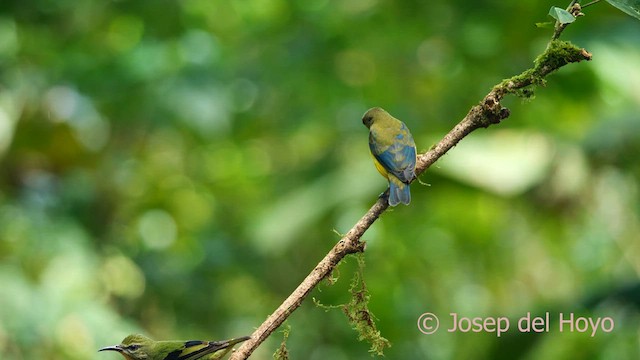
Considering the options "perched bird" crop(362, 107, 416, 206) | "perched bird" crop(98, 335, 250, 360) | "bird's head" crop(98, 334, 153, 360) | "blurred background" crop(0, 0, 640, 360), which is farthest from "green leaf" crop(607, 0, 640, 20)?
"blurred background" crop(0, 0, 640, 360)

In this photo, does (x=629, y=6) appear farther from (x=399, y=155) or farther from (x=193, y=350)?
(x=193, y=350)

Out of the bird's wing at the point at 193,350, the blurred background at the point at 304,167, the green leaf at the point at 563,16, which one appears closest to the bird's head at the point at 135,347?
the bird's wing at the point at 193,350

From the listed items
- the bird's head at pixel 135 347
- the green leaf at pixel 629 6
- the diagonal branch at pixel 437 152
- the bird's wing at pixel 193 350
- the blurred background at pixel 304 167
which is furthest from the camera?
the blurred background at pixel 304 167

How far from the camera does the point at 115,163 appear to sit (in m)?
7.82

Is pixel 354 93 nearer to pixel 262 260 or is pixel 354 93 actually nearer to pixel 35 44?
pixel 262 260

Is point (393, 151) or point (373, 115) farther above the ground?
point (373, 115)

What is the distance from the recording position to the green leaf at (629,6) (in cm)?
190

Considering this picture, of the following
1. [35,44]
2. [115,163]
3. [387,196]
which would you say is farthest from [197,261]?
[387,196]

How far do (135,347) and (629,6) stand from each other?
1.54m

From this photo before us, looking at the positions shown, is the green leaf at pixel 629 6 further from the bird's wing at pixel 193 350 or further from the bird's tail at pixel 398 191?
the bird's wing at pixel 193 350

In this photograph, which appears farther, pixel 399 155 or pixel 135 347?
pixel 135 347

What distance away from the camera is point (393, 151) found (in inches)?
96.8

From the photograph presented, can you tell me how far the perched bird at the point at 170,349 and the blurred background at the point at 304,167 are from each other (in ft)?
10.6

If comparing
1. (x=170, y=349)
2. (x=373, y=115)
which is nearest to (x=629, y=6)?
(x=373, y=115)
